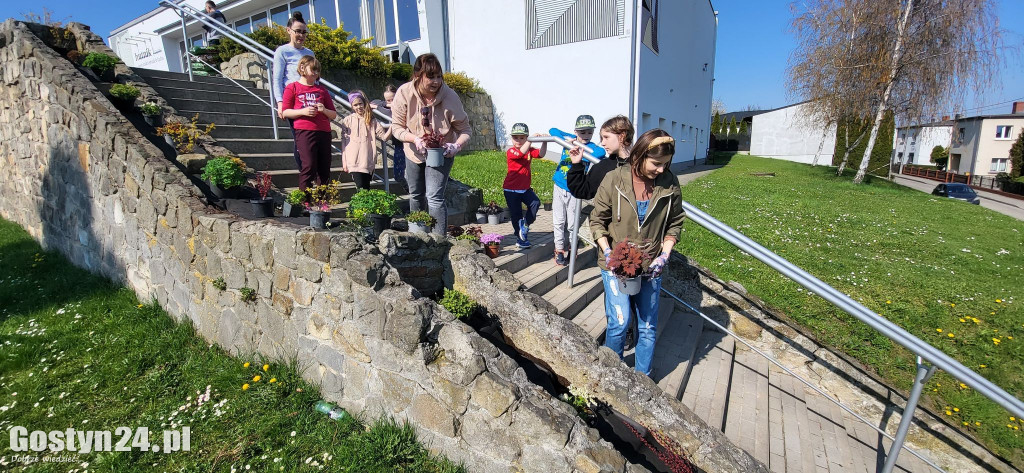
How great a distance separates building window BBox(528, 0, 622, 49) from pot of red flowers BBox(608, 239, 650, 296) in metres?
12.9

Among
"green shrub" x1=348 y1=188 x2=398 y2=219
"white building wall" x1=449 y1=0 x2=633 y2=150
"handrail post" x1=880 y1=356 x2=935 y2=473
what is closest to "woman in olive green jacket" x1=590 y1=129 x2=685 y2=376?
"handrail post" x1=880 y1=356 x2=935 y2=473

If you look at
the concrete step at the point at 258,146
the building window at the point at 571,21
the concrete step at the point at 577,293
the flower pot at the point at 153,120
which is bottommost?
the concrete step at the point at 577,293

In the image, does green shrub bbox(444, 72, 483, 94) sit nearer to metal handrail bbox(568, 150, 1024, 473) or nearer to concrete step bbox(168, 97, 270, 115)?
concrete step bbox(168, 97, 270, 115)

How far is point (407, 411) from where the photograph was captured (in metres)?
2.82

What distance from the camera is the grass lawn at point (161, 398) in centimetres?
273

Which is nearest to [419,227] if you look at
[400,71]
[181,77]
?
[181,77]

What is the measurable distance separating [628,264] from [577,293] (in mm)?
1524

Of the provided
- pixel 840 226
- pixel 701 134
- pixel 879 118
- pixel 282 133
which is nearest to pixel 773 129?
pixel 701 134

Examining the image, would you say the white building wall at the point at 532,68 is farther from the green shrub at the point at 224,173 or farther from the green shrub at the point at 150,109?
the green shrub at the point at 224,173

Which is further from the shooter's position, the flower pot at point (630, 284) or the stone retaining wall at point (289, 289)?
the flower pot at point (630, 284)

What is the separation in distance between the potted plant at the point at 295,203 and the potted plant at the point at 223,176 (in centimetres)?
61

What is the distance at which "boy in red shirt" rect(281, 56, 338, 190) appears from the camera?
170 inches

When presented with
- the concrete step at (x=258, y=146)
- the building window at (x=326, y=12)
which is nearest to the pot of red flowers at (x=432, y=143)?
the concrete step at (x=258, y=146)

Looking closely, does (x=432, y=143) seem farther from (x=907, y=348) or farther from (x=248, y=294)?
(x=907, y=348)
